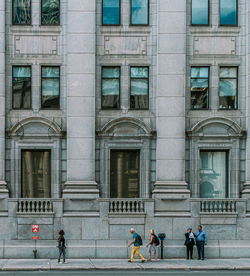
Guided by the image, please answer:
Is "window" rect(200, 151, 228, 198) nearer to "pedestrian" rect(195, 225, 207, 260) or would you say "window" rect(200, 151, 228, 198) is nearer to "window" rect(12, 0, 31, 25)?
"pedestrian" rect(195, 225, 207, 260)

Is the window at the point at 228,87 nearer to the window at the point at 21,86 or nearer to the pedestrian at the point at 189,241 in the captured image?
the pedestrian at the point at 189,241

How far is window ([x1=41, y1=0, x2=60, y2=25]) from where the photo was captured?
Answer: 28297 millimetres

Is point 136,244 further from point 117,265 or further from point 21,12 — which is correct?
point 21,12

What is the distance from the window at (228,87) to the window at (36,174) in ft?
32.5

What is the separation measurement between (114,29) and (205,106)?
6.44 metres

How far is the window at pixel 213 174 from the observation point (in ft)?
93.7

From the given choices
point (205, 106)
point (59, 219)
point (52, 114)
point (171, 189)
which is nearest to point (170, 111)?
point (205, 106)

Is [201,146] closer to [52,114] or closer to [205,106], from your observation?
[205,106]

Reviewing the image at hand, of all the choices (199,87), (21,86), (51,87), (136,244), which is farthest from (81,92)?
(136,244)

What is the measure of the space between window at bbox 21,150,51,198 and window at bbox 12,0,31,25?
6985mm

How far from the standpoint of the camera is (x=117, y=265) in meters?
24.8

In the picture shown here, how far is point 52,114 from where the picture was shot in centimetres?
2803

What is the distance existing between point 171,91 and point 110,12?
544cm
